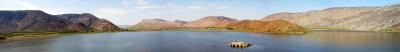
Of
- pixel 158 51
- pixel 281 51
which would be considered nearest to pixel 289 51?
pixel 281 51

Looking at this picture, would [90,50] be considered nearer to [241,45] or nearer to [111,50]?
[111,50]

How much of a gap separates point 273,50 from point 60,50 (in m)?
46.9

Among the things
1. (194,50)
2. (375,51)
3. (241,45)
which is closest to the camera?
(375,51)

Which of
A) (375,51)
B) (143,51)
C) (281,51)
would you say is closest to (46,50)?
(143,51)

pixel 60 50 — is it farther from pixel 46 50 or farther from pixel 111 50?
pixel 111 50

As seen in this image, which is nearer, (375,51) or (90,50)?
(375,51)

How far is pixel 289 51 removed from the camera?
3354 inches

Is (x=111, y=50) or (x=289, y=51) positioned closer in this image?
(x=289, y=51)

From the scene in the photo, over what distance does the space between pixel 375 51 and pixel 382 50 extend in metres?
3.10

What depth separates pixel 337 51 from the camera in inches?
3287

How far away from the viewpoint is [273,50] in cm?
8781

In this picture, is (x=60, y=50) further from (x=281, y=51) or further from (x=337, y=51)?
(x=337, y=51)

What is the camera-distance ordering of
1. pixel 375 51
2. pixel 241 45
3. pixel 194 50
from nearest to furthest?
1. pixel 375 51
2. pixel 194 50
3. pixel 241 45

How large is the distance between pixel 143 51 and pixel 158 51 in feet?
10.8
